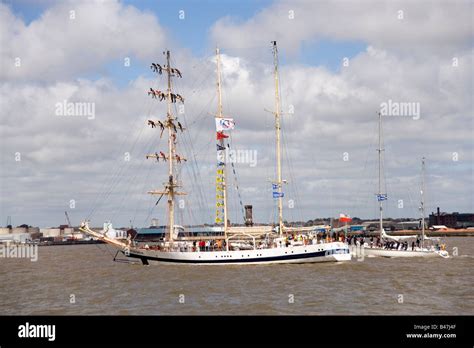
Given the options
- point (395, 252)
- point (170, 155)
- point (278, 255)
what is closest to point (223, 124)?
point (170, 155)

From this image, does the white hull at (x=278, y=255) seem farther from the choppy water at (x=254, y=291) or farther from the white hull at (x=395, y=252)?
the white hull at (x=395, y=252)

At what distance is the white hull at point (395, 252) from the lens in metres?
90.1

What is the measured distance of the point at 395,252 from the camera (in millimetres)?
92062

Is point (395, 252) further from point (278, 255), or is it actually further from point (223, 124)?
point (223, 124)

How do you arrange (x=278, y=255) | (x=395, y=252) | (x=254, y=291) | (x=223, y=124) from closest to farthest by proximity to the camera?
(x=254, y=291) < (x=278, y=255) < (x=223, y=124) < (x=395, y=252)

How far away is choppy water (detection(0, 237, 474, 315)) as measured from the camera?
4134cm

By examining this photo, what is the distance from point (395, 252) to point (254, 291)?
4830 cm

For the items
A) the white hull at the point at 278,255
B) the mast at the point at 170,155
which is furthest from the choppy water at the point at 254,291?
the mast at the point at 170,155

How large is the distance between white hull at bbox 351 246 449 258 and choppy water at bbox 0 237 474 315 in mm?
17151
